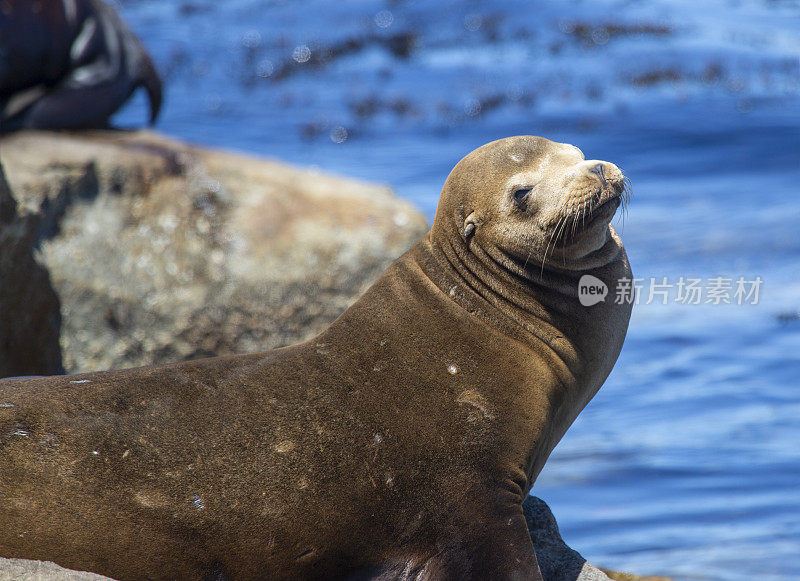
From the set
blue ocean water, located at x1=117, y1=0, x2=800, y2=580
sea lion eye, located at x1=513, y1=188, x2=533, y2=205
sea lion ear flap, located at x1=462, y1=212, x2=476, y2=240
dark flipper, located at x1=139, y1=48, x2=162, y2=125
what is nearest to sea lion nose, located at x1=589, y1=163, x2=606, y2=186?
sea lion eye, located at x1=513, y1=188, x2=533, y2=205

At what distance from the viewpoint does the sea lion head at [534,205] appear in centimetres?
444

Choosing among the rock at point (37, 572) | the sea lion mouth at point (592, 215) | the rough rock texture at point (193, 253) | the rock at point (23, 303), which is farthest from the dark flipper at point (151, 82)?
the rock at point (37, 572)

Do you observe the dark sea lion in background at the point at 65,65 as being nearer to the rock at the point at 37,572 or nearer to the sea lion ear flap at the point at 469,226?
the sea lion ear flap at the point at 469,226

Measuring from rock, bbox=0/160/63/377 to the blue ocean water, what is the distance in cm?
375

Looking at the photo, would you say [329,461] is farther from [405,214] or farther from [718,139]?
[718,139]

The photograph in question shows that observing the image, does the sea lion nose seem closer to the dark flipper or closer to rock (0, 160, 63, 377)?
rock (0, 160, 63, 377)

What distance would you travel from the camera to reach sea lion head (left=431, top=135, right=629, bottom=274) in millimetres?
4438

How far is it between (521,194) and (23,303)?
3605 mm

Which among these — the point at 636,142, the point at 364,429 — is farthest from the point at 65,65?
the point at 636,142

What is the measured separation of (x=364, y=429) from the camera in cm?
402

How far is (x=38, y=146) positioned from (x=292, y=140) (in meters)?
11.0

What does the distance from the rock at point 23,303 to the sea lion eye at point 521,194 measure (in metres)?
3.22

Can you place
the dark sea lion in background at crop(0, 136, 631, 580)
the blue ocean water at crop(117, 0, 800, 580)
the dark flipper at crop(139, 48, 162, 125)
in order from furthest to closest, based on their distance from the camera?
the dark flipper at crop(139, 48, 162, 125), the blue ocean water at crop(117, 0, 800, 580), the dark sea lion in background at crop(0, 136, 631, 580)

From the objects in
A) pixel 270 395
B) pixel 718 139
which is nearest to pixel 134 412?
pixel 270 395
